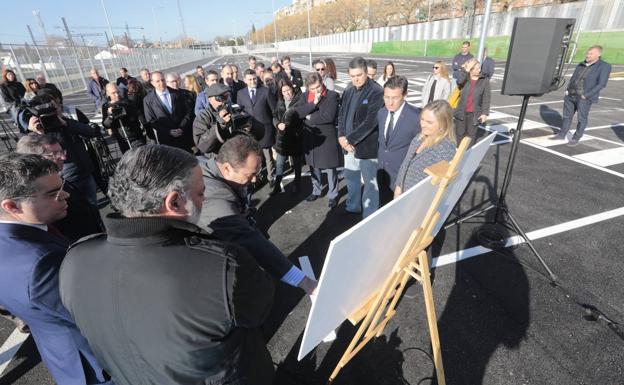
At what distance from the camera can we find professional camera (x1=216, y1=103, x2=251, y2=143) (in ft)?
12.4

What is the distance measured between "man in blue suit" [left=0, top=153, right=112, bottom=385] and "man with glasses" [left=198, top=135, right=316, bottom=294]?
79 centimetres

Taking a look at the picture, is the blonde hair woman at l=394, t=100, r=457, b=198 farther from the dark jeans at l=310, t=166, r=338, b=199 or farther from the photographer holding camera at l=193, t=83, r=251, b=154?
the photographer holding camera at l=193, t=83, r=251, b=154

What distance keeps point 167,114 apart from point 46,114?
83.6 inches

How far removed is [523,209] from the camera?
468cm

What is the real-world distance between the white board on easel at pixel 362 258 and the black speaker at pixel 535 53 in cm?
200

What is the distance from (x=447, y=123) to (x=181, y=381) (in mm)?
2576

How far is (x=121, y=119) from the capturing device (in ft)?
17.3

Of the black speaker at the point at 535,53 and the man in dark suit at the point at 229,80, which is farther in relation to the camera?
the man in dark suit at the point at 229,80

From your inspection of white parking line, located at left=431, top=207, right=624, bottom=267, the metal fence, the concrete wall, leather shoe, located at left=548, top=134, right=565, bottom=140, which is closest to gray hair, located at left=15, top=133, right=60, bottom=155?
white parking line, located at left=431, top=207, right=624, bottom=267

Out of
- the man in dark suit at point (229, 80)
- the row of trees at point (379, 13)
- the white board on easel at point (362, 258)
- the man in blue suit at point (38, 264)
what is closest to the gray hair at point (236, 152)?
the man in blue suit at point (38, 264)

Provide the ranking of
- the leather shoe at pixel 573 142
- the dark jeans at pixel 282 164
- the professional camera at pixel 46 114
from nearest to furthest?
the professional camera at pixel 46 114 → the dark jeans at pixel 282 164 → the leather shoe at pixel 573 142

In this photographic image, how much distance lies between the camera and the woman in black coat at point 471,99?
5.82m

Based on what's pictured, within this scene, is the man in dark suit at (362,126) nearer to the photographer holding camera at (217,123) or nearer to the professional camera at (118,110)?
the photographer holding camera at (217,123)

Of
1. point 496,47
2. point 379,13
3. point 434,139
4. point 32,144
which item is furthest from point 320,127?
point 379,13
